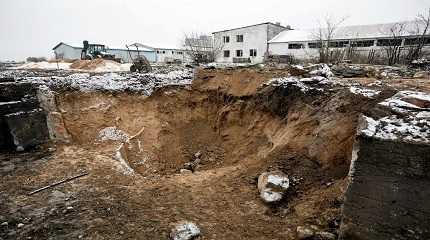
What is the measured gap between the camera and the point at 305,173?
4727 millimetres

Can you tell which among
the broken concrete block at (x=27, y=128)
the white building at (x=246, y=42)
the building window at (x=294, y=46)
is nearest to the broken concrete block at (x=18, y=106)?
the broken concrete block at (x=27, y=128)

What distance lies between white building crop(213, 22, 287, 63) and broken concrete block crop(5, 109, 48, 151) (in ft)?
71.0

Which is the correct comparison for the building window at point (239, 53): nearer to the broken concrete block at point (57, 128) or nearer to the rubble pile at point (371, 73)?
the rubble pile at point (371, 73)

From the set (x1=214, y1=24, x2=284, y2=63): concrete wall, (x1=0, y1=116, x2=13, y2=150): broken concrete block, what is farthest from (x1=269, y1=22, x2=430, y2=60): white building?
(x1=0, y1=116, x2=13, y2=150): broken concrete block

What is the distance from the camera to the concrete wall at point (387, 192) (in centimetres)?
276

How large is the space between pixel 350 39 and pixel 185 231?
23.7m

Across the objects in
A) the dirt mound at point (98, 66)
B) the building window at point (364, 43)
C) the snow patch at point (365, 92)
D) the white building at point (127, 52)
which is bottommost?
the snow patch at point (365, 92)

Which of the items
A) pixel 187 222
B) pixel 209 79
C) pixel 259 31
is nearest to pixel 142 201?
pixel 187 222

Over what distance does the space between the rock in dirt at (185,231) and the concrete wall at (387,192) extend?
1689 millimetres

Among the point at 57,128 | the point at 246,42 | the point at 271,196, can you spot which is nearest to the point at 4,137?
the point at 57,128

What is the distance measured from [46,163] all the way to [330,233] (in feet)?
16.1

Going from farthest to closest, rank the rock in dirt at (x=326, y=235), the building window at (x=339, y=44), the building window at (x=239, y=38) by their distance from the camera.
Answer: the building window at (x=239, y=38) < the building window at (x=339, y=44) < the rock in dirt at (x=326, y=235)

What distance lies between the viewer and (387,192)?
9.58 feet

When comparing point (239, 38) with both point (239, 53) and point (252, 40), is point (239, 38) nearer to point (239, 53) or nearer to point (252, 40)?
point (239, 53)
